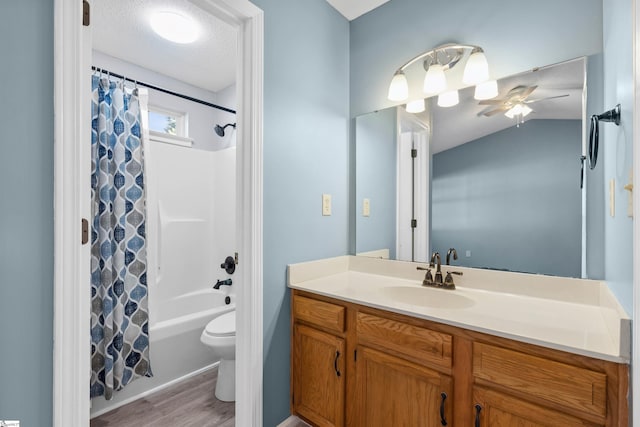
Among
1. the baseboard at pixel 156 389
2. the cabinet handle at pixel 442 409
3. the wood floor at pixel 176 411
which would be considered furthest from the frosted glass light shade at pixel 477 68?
the baseboard at pixel 156 389

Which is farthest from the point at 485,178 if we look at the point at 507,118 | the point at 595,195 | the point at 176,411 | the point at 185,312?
the point at 185,312

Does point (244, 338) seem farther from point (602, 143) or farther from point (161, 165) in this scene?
point (161, 165)

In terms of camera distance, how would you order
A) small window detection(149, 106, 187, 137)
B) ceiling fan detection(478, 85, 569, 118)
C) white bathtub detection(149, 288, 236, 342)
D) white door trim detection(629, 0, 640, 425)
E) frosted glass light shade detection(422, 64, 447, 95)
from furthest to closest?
small window detection(149, 106, 187, 137)
white bathtub detection(149, 288, 236, 342)
frosted glass light shade detection(422, 64, 447, 95)
ceiling fan detection(478, 85, 569, 118)
white door trim detection(629, 0, 640, 425)

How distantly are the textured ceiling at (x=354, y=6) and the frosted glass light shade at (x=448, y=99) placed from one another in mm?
762

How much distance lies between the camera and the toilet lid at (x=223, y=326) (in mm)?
2051

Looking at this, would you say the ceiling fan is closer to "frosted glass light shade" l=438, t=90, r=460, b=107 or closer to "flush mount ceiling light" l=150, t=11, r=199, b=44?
"frosted glass light shade" l=438, t=90, r=460, b=107

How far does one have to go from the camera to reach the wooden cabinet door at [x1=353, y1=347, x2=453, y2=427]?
3.66 feet

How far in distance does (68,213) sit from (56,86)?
0.38m

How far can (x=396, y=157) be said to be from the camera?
6.21 ft

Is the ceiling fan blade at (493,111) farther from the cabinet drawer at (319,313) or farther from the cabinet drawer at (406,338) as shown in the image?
the cabinet drawer at (319,313)

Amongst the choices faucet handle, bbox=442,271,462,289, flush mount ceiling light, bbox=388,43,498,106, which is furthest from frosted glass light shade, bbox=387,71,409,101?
faucet handle, bbox=442,271,462,289

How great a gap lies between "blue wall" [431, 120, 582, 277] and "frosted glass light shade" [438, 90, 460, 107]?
0.79ft

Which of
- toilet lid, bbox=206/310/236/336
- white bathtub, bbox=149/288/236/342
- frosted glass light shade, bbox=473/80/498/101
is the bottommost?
white bathtub, bbox=149/288/236/342

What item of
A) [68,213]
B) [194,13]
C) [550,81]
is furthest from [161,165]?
[550,81]
